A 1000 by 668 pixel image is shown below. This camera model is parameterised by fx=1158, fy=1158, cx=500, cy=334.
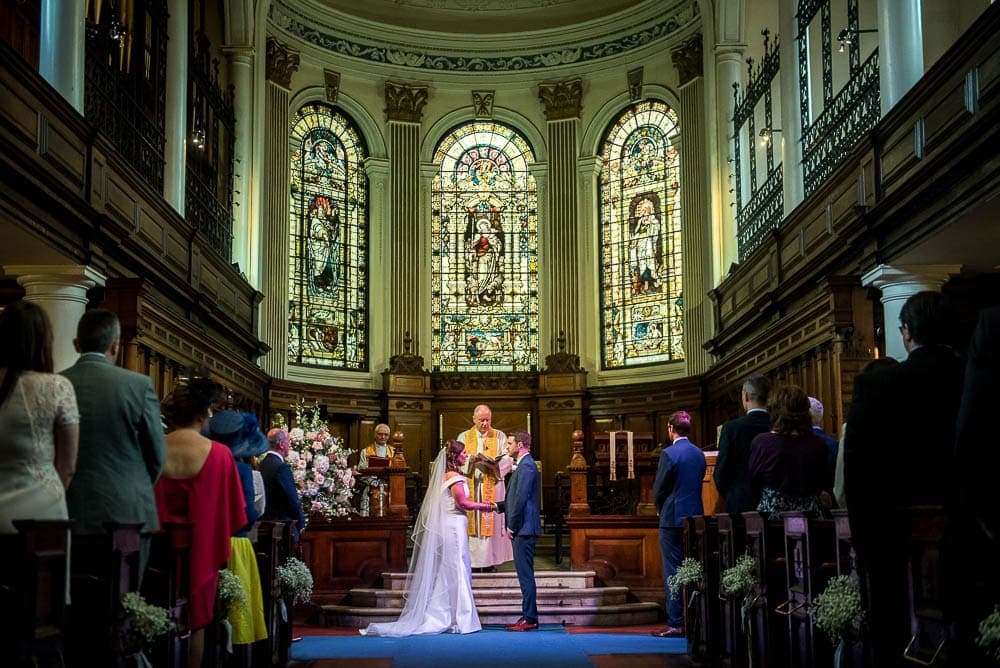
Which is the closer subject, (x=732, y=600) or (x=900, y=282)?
(x=732, y=600)

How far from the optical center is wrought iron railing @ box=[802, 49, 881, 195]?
11633 millimetres

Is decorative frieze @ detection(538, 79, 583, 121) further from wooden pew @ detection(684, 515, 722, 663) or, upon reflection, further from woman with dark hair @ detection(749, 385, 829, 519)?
woman with dark hair @ detection(749, 385, 829, 519)

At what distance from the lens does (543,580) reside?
12.1 metres

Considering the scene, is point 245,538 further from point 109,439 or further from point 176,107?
point 176,107

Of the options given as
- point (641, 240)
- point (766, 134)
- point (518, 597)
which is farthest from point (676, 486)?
point (641, 240)

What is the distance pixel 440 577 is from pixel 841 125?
654cm

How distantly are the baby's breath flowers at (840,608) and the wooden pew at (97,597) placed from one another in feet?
9.97

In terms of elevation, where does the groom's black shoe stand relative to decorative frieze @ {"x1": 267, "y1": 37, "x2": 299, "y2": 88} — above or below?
below

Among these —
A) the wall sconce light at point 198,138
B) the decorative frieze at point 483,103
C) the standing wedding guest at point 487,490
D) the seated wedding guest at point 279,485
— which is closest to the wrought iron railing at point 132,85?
the wall sconce light at point 198,138

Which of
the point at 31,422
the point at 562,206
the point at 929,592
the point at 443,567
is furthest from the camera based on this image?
the point at 562,206

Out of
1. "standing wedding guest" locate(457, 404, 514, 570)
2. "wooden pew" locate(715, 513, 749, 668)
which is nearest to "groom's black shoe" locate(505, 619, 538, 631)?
"standing wedding guest" locate(457, 404, 514, 570)

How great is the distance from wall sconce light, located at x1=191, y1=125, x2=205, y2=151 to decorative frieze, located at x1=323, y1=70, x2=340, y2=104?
5.86 m

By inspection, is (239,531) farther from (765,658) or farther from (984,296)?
(984,296)

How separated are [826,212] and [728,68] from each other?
22.3 ft
